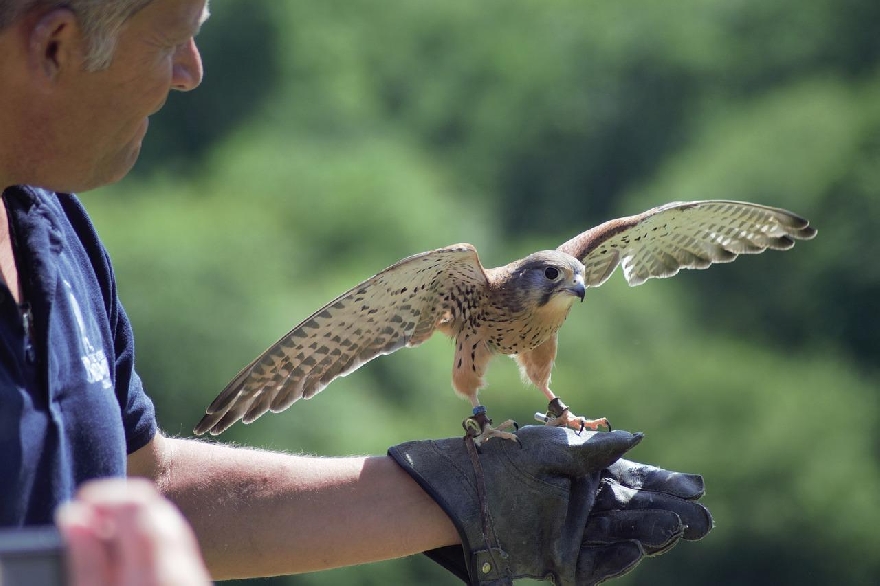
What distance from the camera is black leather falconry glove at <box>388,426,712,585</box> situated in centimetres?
260

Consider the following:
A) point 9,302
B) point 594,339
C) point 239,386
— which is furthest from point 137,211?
point 9,302

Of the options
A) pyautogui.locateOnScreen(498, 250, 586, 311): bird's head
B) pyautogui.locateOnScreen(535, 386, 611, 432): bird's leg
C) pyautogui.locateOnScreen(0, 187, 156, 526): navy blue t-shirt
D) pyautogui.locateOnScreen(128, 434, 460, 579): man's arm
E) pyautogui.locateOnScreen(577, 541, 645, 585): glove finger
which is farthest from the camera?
pyautogui.locateOnScreen(498, 250, 586, 311): bird's head

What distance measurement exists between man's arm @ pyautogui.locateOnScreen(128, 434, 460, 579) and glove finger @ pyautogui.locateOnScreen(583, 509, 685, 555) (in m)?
0.32

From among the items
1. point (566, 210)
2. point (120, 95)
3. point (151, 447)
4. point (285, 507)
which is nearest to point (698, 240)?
point (285, 507)

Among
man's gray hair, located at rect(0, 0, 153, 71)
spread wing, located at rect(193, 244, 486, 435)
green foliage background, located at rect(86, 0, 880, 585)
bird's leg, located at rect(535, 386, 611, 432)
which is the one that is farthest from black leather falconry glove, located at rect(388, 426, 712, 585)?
green foliage background, located at rect(86, 0, 880, 585)

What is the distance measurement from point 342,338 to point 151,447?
979 millimetres

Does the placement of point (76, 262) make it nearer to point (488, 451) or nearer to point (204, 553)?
point (204, 553)

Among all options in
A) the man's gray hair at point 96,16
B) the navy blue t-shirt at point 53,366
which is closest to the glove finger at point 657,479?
the navy blue t-shirt at point 53,366

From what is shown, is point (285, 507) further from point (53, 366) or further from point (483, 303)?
point (483, 303)

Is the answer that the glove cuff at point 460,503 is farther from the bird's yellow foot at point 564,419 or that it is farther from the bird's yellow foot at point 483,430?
the bird's yellow foot at point 564,419

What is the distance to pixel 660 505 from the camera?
8.70 ft

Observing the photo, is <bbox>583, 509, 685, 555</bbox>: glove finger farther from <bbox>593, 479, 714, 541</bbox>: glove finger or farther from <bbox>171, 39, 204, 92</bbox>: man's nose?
<bbox>171, 39, 204, 92</bbox>: man's nose

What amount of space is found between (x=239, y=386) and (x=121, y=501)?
7.37 feet

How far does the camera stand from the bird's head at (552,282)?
3463mm
